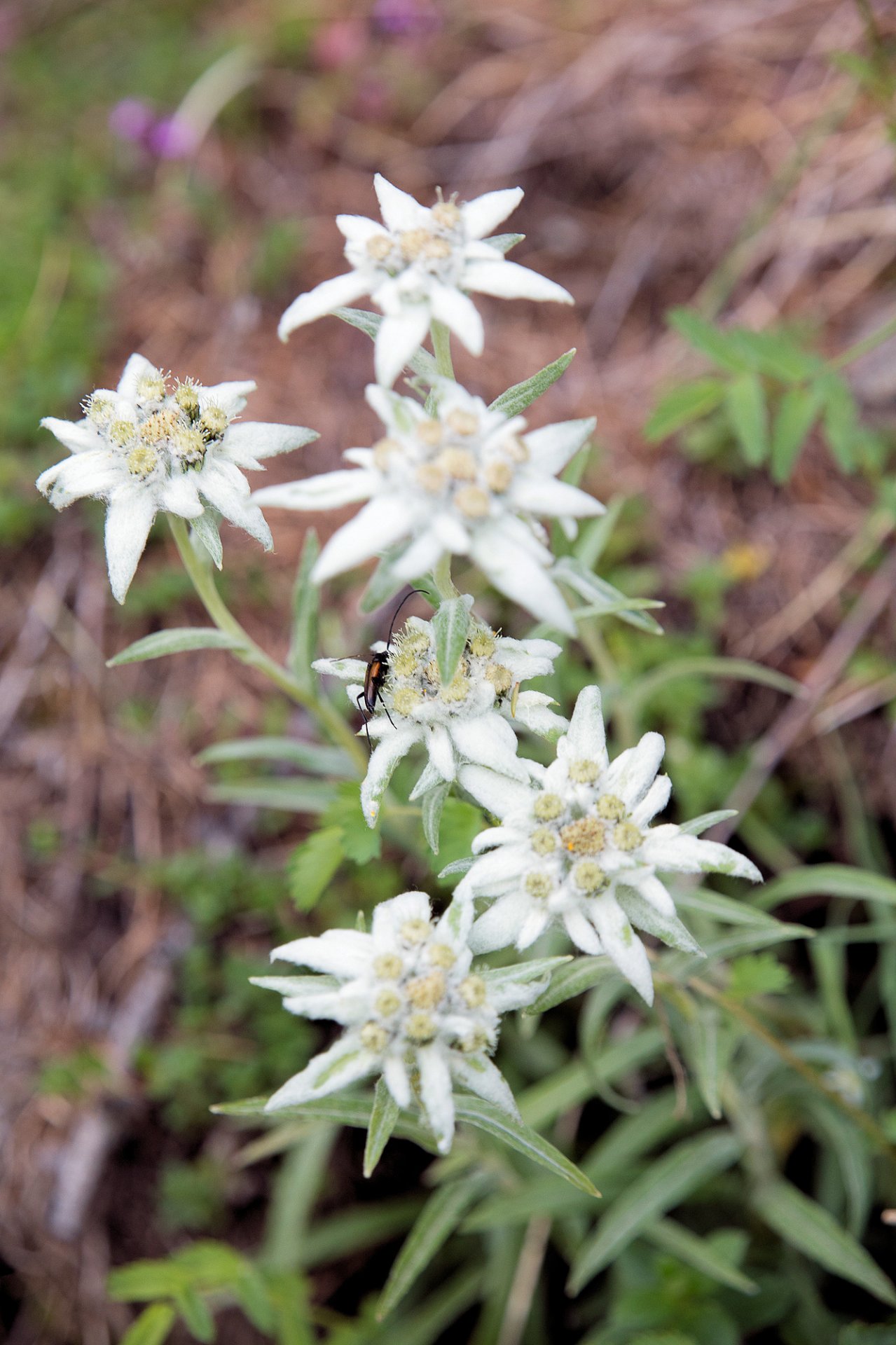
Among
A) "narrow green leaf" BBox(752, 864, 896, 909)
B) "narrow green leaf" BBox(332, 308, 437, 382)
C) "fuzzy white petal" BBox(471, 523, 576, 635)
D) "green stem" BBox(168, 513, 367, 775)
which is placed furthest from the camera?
"narrow green leaf" BBox(752, 864, 896, 909)

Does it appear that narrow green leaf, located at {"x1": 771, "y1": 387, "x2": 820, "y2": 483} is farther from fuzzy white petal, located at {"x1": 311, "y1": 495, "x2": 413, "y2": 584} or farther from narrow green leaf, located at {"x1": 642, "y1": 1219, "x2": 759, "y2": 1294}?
narrow green leaf, located at {"x1": 642, "y1": 1219, "x2": 759, "y2": 1294}

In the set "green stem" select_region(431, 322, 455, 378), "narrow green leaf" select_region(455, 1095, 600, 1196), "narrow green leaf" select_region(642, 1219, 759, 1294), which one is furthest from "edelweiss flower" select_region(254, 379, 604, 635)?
"narrow green leaf" select_region(642, 1219, 759, 1294)

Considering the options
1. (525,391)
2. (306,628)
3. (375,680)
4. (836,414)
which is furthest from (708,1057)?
(836,414)

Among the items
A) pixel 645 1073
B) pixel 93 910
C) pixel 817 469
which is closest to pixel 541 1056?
pixel 645 1073

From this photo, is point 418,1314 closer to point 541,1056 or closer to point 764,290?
point 541,1056

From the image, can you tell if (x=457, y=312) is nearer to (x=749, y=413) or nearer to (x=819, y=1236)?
(x=749, y=413)

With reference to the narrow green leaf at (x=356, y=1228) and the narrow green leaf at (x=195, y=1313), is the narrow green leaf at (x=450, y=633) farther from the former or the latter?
the narrow green leaf at (x=356, y=1228)
